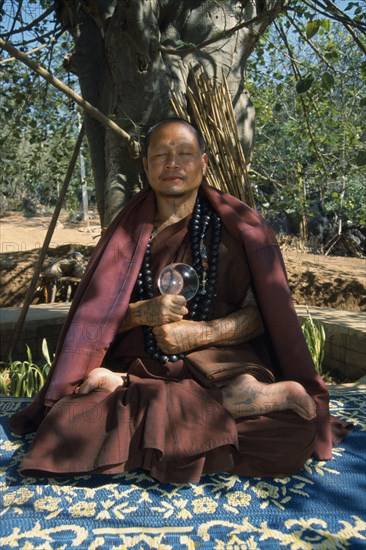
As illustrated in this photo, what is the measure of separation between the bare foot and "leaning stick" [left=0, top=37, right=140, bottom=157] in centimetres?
189

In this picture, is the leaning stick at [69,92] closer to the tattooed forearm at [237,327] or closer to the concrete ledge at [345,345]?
the tattooed forearm at [237,327]

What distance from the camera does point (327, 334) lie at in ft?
13.9

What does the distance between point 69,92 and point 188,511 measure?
8.36ft

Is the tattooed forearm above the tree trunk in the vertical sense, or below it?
below

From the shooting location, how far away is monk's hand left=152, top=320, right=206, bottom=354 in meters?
2.46

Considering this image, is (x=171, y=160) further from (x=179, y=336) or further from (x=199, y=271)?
(x=179, y=336)

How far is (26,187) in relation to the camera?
27344 mm

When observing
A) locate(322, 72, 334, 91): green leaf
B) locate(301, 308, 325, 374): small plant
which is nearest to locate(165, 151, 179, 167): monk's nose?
locate(322, 72, 334, 91): green leaf

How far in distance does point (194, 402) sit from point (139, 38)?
248cm

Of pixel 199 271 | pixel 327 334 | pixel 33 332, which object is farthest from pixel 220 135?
pixel 33 332

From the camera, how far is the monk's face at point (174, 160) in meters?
2.68

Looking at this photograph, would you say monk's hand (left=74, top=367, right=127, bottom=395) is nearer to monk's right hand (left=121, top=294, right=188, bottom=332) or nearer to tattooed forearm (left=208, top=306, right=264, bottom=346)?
monk's right hand (left=121, top=294, right=188, bottom=332)

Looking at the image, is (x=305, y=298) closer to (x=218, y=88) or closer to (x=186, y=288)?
(x=218, y=88)

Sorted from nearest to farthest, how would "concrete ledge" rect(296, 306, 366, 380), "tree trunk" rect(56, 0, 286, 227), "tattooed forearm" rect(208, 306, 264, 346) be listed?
1. "tattooed forearm" rect(208, 306, 264, 346)
2. "tree trunk" rect(56, 0, 286, 227)
3. "concrete ledge" rect(296, 306, 366, 380)
